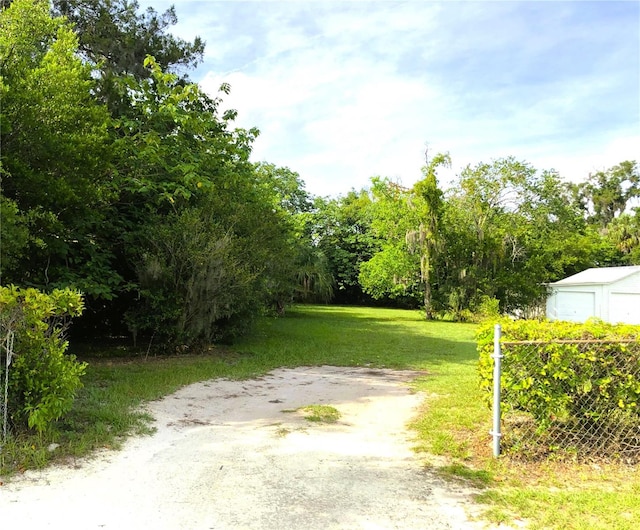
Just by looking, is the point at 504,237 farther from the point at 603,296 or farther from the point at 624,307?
the point at 624,307

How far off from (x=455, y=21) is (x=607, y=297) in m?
19.6

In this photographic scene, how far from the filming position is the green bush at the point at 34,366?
3734 millimetres

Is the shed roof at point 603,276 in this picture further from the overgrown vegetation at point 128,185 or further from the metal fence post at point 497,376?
the metal fence post at point 497,376

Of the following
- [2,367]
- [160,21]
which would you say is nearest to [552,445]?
[2,367]

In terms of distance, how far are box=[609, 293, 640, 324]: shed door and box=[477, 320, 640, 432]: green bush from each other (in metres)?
21.2

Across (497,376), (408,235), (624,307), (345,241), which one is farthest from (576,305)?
(497,376)

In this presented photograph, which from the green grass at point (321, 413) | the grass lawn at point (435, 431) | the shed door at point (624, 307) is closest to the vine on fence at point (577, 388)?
the grass lawn at point (435, 431)

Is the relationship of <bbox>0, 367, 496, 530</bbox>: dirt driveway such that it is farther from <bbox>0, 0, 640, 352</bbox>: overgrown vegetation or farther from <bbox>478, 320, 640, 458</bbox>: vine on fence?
<bbox>0, 0, 640, 352</bbox>: overgrown vegetation

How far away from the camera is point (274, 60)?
1023 cm

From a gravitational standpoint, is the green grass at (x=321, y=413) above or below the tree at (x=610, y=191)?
below

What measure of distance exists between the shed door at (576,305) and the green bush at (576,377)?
21783 millimetres

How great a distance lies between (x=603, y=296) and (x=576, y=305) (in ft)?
5.82

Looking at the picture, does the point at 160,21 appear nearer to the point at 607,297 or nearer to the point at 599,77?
the point at 599,77

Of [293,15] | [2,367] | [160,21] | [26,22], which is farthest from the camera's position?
[160,21]
